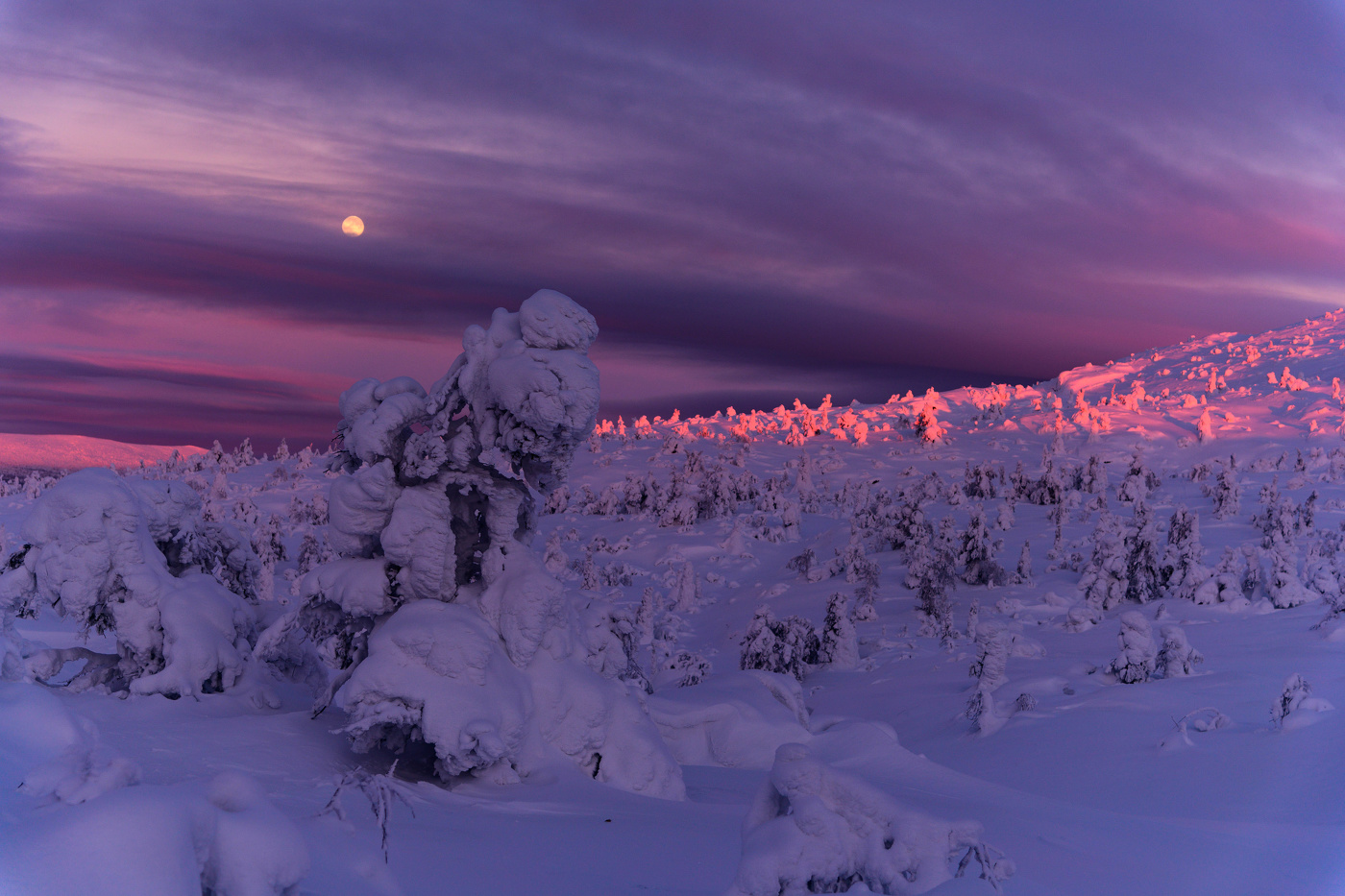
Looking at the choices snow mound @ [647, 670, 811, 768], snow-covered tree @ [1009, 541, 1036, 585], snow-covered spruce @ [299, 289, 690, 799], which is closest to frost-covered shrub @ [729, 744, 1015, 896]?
snow-covered spruce @ [299, 289, 690, 799]

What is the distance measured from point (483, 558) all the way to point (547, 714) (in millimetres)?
2035

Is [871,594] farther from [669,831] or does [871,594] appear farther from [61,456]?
[61,456]

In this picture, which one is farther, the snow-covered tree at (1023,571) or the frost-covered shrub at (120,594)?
the snow-covered tree at (1023,571)

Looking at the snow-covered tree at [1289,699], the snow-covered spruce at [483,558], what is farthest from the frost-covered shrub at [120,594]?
the snow-covered tree at [1289,699]

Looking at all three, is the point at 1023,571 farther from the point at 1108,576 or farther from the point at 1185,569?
the point at 1185,569

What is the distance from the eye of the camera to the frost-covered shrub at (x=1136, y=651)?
15.6 metres

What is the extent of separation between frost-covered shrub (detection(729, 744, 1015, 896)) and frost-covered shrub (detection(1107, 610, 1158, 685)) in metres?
12.3

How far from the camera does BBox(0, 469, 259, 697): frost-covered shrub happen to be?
417 inches

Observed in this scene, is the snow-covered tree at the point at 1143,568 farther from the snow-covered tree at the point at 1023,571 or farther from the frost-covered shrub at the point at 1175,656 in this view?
the frost-covered shrub at the point at 1175,656

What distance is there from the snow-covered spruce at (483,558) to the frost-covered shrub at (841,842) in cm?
481

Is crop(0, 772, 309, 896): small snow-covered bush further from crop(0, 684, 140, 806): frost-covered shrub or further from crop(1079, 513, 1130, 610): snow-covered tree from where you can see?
crop(1079, 513, 1130, 610): snow-covered tree

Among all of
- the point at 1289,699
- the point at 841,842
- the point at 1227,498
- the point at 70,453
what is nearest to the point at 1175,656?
the point at 1289,699

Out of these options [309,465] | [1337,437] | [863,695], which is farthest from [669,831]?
[309,465]

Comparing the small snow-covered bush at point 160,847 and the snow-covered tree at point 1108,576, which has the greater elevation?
the small snow-covered bush at point 160,847
